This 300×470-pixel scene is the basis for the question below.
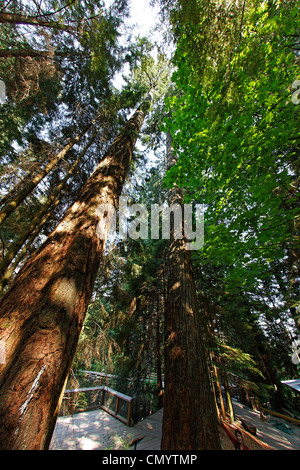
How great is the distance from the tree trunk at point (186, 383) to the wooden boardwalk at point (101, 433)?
11.5ft

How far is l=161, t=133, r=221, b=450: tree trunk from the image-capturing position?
1.93 metres

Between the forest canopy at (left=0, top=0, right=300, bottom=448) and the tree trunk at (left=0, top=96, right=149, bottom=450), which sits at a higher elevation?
the forest canopy at (left=0, top=0, right=300, bottom=448)

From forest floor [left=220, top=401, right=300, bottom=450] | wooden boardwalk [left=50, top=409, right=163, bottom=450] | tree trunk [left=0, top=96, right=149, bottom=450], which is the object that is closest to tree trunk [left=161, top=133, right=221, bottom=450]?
tree trunk [left=0, top=96, right=149, bottom=450]

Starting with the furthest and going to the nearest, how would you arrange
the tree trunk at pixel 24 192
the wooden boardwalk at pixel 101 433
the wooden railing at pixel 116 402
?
1. the wooden railing at pixel 116 402
2. the wooden boardwalk at pixel 101 433
3. the tree trunk at pixel 24 192

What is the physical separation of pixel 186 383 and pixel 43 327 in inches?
84.2

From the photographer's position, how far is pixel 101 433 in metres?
5.25

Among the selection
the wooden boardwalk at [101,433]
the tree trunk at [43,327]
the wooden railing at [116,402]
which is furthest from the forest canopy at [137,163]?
the wooden boardwalk at [101,433]

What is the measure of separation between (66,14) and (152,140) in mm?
6632

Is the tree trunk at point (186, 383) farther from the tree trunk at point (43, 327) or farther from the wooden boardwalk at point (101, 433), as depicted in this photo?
the wooden boardwalk at point (101, 433)

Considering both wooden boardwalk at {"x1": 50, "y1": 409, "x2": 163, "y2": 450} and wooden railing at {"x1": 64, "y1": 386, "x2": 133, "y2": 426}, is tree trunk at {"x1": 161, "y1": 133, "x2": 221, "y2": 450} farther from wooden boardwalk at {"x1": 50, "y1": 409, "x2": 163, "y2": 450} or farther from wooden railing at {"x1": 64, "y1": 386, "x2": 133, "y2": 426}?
wooden railing at {"x1": 64, "y1": 386, "x2": 133, "y2": 426}

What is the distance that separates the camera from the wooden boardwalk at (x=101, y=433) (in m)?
4.56

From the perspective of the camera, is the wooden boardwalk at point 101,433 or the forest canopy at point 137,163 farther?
the wooden boardwalk at point 101,433

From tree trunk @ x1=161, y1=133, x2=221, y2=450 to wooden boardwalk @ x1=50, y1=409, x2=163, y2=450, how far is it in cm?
350

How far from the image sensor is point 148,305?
7.29m
